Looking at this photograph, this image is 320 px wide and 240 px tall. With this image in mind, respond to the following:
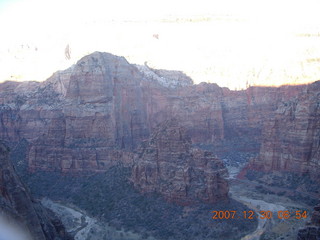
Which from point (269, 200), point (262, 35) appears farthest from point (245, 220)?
point (262, 35)

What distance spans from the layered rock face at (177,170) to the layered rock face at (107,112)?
699 cm

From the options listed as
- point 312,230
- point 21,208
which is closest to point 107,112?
point 21,208

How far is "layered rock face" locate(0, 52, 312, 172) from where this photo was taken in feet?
202

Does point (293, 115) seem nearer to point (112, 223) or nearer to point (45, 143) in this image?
point (112, 223)

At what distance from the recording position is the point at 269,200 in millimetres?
54562

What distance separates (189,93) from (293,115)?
31.0 m

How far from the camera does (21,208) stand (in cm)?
2584

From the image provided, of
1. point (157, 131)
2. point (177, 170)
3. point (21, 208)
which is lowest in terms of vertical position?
point (177, 170)
